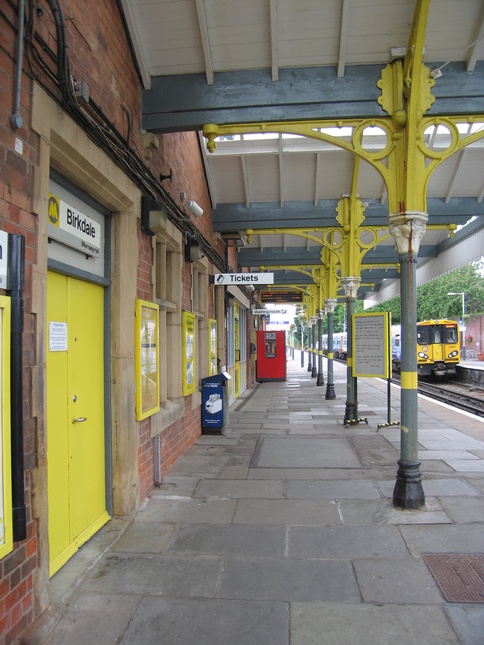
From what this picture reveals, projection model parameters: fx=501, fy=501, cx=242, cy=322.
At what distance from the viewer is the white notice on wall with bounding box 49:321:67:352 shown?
374cm

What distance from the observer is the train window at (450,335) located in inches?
968

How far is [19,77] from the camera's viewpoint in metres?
2.89

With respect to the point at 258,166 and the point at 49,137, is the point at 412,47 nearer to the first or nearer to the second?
the point at 49,137

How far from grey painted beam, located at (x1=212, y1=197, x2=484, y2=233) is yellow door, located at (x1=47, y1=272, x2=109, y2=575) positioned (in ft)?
20.1

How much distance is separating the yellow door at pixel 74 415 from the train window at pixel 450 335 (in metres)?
22.8

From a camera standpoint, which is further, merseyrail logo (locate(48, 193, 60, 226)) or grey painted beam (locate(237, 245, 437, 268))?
grey painted beam (locate(237, 245, 437, 268))

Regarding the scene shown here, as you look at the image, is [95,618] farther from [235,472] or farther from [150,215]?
[150,215]

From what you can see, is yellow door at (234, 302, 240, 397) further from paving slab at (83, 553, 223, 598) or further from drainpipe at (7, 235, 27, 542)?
drainpipe at (7, 235, 27, 542)

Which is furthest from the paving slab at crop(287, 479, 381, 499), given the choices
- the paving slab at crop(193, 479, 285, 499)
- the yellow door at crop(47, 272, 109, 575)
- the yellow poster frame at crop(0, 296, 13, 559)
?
the yellow poster frame at crop(0, 296, 13, 559)

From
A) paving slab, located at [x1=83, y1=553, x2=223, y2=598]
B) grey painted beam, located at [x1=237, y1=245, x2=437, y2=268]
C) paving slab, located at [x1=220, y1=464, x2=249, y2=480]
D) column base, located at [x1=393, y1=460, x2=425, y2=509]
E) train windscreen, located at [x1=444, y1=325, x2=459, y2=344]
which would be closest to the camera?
paving slab, located at [x1=83, y1=553, x2=223, y2=598]

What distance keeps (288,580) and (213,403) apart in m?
5.49

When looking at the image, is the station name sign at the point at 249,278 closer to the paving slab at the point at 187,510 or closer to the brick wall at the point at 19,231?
the paving slab at the point at 187,510

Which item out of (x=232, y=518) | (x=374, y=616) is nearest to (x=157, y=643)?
(x=374, y=616)

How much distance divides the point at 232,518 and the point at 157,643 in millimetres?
2042
